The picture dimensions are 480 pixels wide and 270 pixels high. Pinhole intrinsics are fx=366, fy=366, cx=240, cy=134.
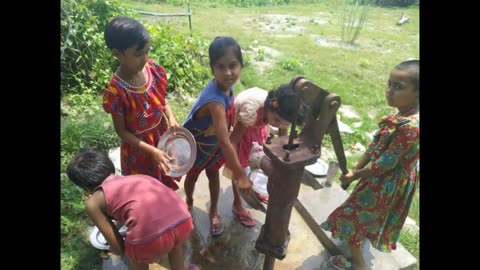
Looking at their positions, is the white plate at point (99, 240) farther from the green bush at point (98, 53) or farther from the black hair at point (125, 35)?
the green bush at point (98, 53)

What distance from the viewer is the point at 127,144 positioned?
2367 mm

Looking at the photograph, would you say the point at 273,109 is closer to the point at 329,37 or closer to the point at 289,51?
the point at 289,51

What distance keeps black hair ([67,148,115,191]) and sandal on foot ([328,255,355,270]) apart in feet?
5.21

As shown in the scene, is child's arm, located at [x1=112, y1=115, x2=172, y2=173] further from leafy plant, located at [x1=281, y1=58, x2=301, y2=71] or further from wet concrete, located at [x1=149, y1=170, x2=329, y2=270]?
leafy plant, located at [x1=281, y1=58, x2=301, y2=71]

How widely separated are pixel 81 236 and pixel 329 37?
8116mm

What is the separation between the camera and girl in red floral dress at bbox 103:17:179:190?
209 cm

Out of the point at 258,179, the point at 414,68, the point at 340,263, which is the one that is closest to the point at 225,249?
the point at 258,179

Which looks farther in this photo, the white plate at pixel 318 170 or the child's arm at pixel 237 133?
the white plate at pixel 318 170

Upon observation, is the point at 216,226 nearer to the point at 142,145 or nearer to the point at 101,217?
the point at 142,145

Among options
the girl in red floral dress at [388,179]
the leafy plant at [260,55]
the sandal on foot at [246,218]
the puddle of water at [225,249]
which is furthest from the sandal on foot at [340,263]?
the leafy plant at [260,55]

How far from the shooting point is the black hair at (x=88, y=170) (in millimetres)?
1895

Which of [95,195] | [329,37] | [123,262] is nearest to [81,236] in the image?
[123,262]

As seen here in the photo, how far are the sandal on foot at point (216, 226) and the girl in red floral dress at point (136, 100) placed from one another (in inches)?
20.6

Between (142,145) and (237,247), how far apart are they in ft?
3.35
